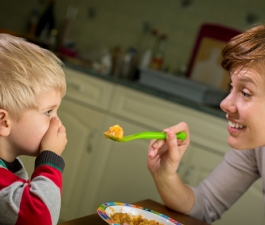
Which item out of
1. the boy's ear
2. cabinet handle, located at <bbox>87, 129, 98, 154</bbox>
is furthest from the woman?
cabinet handle, located at <bbox>87, 129, 98, 154</bbox>

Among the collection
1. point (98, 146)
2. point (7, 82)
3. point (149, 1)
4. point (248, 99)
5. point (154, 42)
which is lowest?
point (98, 146)

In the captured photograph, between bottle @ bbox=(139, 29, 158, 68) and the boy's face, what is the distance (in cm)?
209

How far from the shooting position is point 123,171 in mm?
2525

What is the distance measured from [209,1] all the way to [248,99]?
194 centimetres

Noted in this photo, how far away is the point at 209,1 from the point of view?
296cm

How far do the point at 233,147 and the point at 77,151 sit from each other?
156 cm

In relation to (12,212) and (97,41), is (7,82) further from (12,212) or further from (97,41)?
(97,41)

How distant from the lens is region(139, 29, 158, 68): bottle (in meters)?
3.04

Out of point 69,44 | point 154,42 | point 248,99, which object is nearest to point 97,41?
point 69,44

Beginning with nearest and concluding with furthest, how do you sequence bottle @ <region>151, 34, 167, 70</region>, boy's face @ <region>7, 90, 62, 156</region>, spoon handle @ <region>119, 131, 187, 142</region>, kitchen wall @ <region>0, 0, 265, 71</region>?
boy's face @ <region>7, 90, 62, 156</region>
spoon handle @ <region>119, 131, 187, 142</region>
kitchen wall @ <region>0, 0, 265, 71</region>
bottle @ <region>151, 34, 167, 70</region>

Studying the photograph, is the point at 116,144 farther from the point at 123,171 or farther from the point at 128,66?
the point at 128,66

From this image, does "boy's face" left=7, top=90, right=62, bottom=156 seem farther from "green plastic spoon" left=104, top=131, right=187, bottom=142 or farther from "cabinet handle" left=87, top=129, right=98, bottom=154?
"cabinet handle" left=87, top=129, right=98, bottom=154

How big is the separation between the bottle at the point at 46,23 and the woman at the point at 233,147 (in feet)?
7.16

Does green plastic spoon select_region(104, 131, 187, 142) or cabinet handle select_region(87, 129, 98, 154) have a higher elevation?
green plastic spoon select_region(104, 131, 187, 142)
